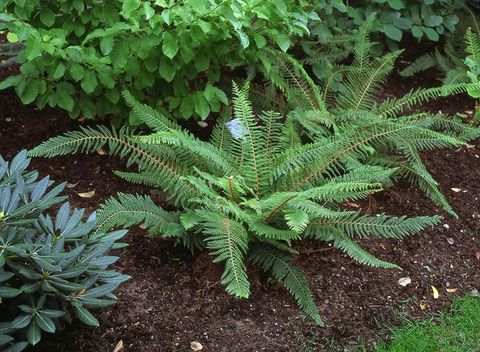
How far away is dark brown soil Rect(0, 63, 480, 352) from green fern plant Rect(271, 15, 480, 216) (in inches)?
9.5

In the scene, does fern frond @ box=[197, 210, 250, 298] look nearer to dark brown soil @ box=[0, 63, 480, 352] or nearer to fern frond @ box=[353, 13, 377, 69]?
dark brown soil @ box=[0, 63, 480, 352]

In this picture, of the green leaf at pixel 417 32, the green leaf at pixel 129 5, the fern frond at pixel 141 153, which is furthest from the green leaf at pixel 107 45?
the green leaf at pixel 417 32

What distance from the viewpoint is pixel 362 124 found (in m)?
3.90

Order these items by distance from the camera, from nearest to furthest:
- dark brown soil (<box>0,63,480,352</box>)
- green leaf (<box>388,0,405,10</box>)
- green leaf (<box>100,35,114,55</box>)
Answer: dark brown soil (<box>0,63,480,352</box>) < green leaf (<box>100,35,114,55</box>) < green leaf (<box>388,0,405,10</box>)

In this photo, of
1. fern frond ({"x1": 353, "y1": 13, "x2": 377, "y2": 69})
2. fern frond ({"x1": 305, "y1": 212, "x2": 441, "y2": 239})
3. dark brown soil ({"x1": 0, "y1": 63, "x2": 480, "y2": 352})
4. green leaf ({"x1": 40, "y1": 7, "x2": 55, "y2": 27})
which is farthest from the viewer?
fern frond ({"x1": 353, "y1": 13, "x2": 377, "y2": 69})

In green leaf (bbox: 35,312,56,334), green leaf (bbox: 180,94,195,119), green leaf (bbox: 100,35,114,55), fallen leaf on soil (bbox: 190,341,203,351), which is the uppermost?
green leaf (bbox: 100,35,114,55)

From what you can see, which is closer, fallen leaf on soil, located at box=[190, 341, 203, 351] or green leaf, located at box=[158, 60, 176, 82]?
fallen leaf on soil, located at box=[190, 341, 203, 351]

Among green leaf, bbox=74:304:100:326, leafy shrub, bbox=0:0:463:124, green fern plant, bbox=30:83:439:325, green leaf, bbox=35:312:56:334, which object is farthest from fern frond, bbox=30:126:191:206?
green leaf, bbox=35:312:56:334

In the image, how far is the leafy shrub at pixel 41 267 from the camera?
2662 millimetres

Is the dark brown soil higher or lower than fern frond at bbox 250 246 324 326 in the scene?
lower

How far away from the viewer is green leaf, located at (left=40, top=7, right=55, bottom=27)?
3859mm

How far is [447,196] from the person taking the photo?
432 centimetres

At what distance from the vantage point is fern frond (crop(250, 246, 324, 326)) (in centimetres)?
331

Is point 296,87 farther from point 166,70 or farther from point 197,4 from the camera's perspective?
point 197,4
